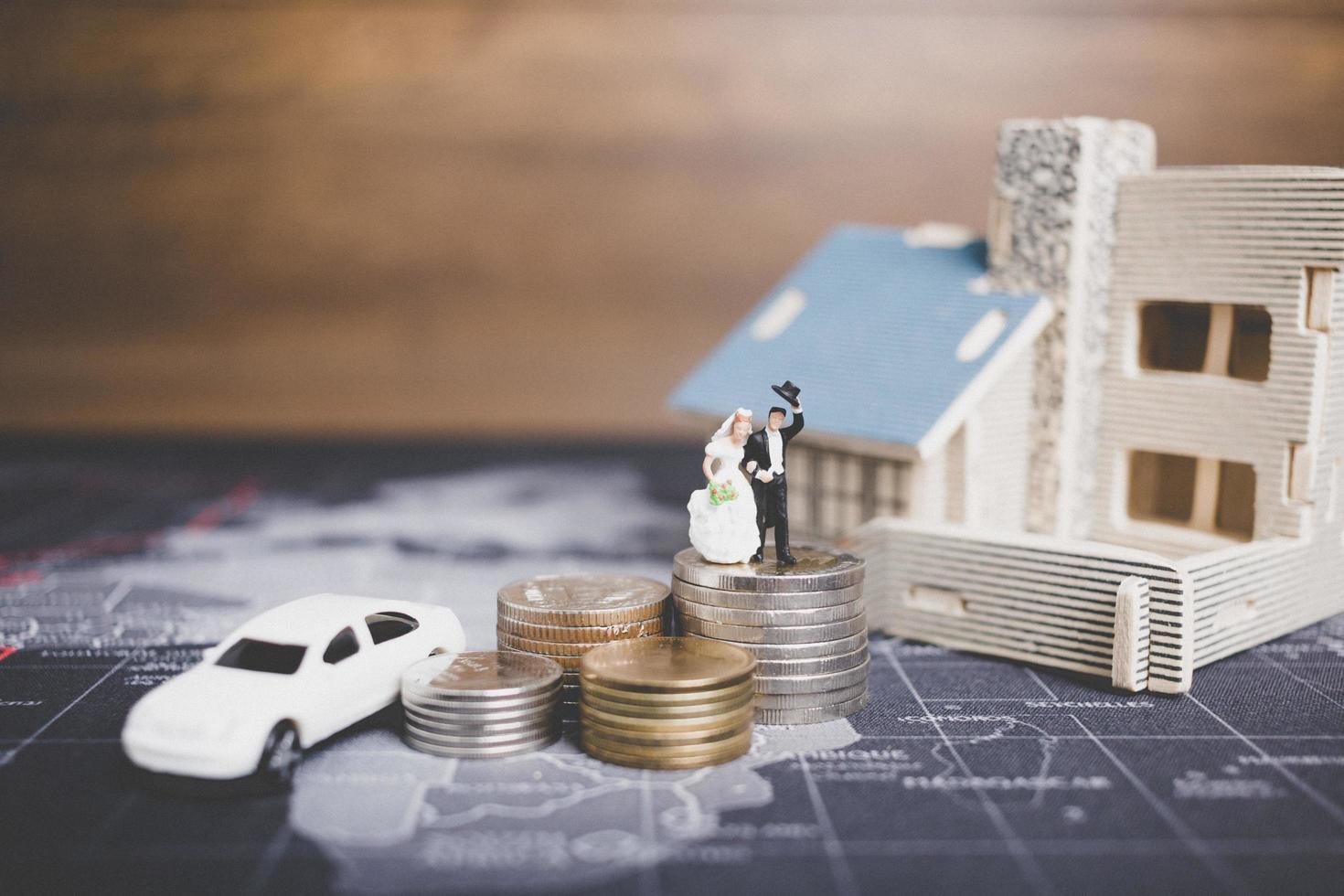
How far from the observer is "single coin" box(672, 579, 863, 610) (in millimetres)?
8734

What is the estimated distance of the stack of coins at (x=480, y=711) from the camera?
8.12 meters

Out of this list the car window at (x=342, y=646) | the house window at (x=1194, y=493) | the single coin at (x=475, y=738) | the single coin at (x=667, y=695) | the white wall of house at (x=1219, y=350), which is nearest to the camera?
the single coin at (x=667, y=695)

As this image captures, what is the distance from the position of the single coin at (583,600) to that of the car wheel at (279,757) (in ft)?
6.20

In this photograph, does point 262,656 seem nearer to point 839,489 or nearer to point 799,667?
point 799,667

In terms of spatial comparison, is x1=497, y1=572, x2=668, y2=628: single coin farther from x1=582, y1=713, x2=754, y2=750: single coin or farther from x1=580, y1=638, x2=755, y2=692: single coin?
x1=582, y1=713, x2=754, y2=750: single coin

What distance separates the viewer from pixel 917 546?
10.5 meters

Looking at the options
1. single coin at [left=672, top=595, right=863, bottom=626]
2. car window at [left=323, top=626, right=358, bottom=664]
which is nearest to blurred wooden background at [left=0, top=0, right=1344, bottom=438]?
single coin at [left=672, top=595, right=863, bottom=626]

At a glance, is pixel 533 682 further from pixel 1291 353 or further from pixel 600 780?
pixel 1291 353

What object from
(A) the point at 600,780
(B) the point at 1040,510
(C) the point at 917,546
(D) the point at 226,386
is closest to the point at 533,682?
(A) the point at 600,780

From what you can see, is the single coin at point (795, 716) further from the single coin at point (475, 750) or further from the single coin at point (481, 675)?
the single coin at point (475, 750)

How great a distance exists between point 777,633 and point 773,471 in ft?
3.78

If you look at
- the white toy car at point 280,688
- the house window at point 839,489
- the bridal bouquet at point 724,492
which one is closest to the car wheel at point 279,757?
the white toy car at point 280,688

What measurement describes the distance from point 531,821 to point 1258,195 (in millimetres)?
7879

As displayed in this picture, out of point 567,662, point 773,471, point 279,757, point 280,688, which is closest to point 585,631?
point 567,662
